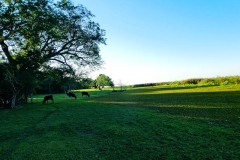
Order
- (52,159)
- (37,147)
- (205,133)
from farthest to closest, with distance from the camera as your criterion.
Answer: (205,133) → (37,147) → (52,159)

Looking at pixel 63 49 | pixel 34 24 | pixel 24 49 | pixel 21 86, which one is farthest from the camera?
pixel 63 49

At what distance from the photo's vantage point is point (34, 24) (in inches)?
634

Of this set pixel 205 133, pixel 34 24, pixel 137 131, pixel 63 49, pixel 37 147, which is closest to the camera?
pixel 37 147

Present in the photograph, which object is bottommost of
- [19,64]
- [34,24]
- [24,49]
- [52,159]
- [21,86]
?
[52,159]

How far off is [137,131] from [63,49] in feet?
55.6

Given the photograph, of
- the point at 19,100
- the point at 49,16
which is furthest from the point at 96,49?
the point at 19,100

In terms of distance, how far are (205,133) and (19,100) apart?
19.8 metres

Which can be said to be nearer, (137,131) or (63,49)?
(137,131)

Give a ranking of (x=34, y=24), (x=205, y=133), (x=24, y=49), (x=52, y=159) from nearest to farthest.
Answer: (x=52, y=159) → (x=205, y=133) → (x=34, y=24) → (x=24, y=49)

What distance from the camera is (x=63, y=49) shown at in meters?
20.9

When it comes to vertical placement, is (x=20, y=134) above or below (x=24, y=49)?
below

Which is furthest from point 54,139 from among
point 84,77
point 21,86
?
point 84,77

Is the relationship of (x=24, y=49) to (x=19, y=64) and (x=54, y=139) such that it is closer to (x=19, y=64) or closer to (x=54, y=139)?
(x=19, y=64)

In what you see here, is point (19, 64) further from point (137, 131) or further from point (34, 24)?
point (137, 131)
